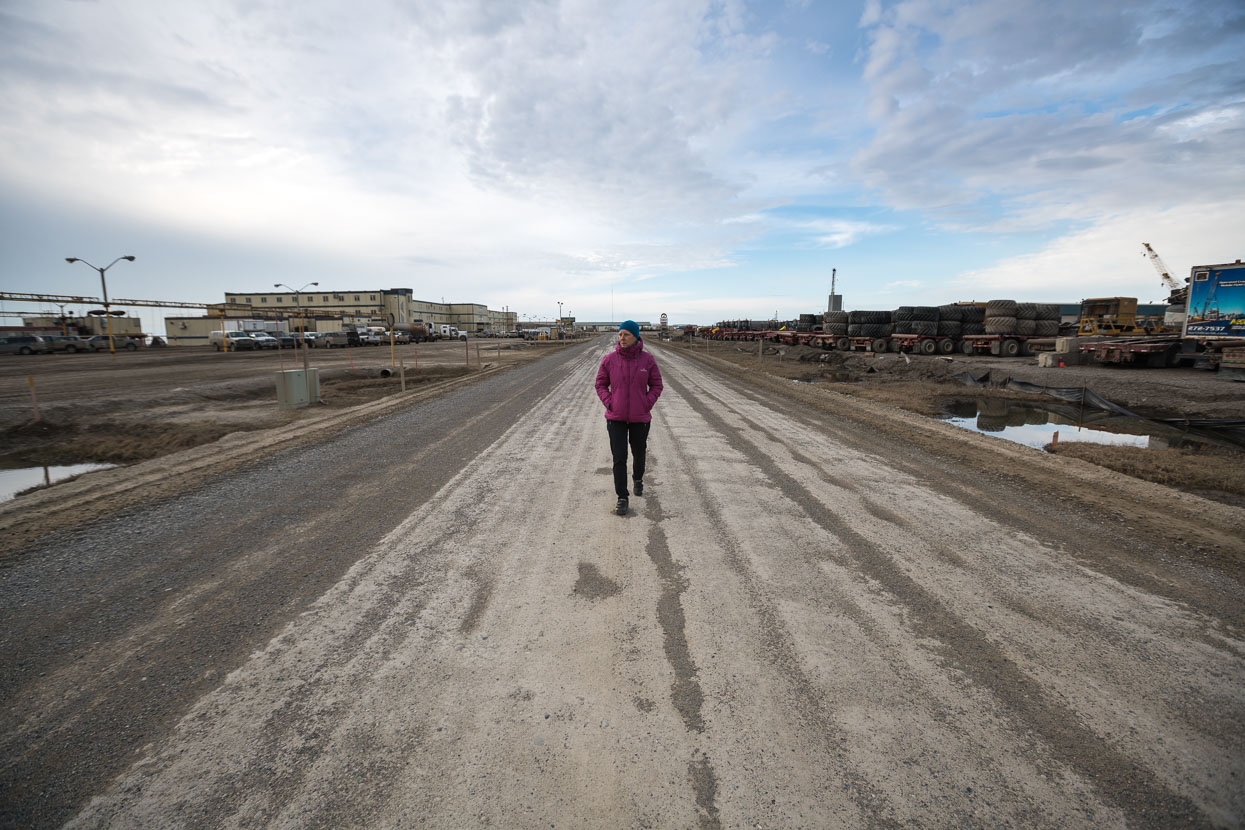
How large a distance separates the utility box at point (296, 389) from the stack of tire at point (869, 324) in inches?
1145

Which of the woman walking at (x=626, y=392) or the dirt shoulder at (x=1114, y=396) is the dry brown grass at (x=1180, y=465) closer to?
A: the dirt shoulder at (x=1114, y=396)

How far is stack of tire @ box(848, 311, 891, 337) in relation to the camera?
99.6ft

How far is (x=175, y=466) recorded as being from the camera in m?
6.88

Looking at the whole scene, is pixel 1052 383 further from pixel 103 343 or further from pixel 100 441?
pixel 103 343

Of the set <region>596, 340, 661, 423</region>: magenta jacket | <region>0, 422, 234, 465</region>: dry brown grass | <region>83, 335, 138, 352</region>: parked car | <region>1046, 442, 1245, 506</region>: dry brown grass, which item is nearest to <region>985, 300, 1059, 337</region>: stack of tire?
<region>1046, 442, 1245, 506</region>: dry brown grass

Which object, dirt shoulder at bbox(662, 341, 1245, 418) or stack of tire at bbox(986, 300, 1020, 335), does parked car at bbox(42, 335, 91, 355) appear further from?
stack of tire at bbox(986, 300, 1020, 335)

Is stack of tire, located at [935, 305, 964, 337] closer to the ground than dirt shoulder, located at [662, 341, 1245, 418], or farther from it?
farther from it

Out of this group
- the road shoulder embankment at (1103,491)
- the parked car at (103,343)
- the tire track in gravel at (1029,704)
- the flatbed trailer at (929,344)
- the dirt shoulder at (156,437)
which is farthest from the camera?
the parked car at (103,343)

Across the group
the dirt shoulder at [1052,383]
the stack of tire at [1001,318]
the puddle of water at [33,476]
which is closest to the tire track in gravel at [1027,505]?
the dirt shoulder at [1052,383]

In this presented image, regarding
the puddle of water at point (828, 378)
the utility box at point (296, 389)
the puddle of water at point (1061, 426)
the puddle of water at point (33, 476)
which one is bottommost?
the puddle of water at point (1061, 426)

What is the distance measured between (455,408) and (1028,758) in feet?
37.0

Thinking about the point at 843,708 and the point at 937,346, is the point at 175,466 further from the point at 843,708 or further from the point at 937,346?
the point at 937,346

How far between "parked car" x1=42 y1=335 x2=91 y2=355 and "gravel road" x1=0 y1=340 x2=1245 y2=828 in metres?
48.0

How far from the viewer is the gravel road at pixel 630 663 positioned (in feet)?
6.74
